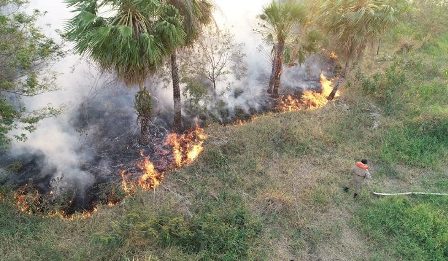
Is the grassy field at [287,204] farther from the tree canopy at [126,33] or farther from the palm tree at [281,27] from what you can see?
the tree canopy at [126,33]

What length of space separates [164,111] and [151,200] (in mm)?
4692

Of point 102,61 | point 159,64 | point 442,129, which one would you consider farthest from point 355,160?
point 102,61

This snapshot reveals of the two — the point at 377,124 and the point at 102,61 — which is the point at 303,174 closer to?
the point at 377,124

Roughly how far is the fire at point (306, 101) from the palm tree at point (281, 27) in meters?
0.58

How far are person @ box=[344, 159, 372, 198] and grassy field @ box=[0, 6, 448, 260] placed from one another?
0.27m

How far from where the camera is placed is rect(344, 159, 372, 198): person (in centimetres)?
1036

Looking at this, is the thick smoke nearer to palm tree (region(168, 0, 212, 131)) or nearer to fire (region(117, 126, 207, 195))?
A: fire (region(117, 126, 207, 195))

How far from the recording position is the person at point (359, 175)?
34.0 feet

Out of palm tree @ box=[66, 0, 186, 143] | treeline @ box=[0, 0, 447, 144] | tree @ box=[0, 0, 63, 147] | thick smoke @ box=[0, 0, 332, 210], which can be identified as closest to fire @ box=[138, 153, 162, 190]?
thick smoke @ box=[0, 0, 332, 210]

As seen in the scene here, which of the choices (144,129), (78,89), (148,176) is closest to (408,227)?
(148,176)

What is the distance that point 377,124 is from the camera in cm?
1317

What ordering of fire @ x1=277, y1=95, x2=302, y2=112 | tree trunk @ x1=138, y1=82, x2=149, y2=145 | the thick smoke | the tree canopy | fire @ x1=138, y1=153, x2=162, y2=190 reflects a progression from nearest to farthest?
1. the tree canopy
2. fire @ x1=138, y1=153, x2=162, y2=190
3. the thick smoke
4. tree trunk @ x1=138, y1=82, x2=149, y2=145
5. fire @ x1=277, y1=95, x2=302, y2=112

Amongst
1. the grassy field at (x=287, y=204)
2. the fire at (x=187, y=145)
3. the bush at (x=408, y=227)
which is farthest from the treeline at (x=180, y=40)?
the bush at (x=408, y=227)

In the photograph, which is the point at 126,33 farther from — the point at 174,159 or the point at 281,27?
the point at 281,27
